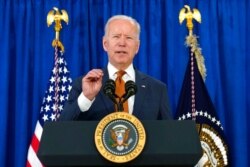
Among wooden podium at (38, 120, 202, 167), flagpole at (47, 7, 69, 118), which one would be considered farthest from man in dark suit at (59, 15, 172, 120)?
flagpole at (47, 7, 69, 118)

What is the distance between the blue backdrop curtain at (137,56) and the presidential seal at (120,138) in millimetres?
2391

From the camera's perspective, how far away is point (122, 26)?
1892mm

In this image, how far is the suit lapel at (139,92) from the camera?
1764 mm

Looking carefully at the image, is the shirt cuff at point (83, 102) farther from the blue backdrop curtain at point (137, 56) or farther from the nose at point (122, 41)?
the blue backdrop curtain at point (137, 56)

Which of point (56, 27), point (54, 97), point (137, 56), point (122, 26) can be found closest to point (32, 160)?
point (54, 97)

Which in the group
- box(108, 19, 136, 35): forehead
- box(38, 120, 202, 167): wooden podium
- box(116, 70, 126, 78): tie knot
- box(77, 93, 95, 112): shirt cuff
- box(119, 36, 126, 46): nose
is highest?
box(108, 19, 136, 35): forehead

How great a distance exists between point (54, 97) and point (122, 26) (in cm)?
164

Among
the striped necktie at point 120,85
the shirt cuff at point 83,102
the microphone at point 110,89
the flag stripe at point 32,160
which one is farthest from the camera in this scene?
the flag stripe at point 32,160

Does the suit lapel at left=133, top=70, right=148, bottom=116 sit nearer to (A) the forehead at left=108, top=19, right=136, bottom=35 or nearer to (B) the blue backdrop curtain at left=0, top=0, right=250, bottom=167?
(A) the forehead at left=108, top=19, right=136, bottom=35

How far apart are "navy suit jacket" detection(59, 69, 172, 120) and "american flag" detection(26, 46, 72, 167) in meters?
1.51

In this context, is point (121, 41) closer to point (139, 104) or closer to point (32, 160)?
point (139, 104)

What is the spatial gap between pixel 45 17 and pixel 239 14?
1.65m

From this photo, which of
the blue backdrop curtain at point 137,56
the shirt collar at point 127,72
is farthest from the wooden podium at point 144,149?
the blue backdrop curtain at point 137,56

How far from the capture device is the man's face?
1.87 m
